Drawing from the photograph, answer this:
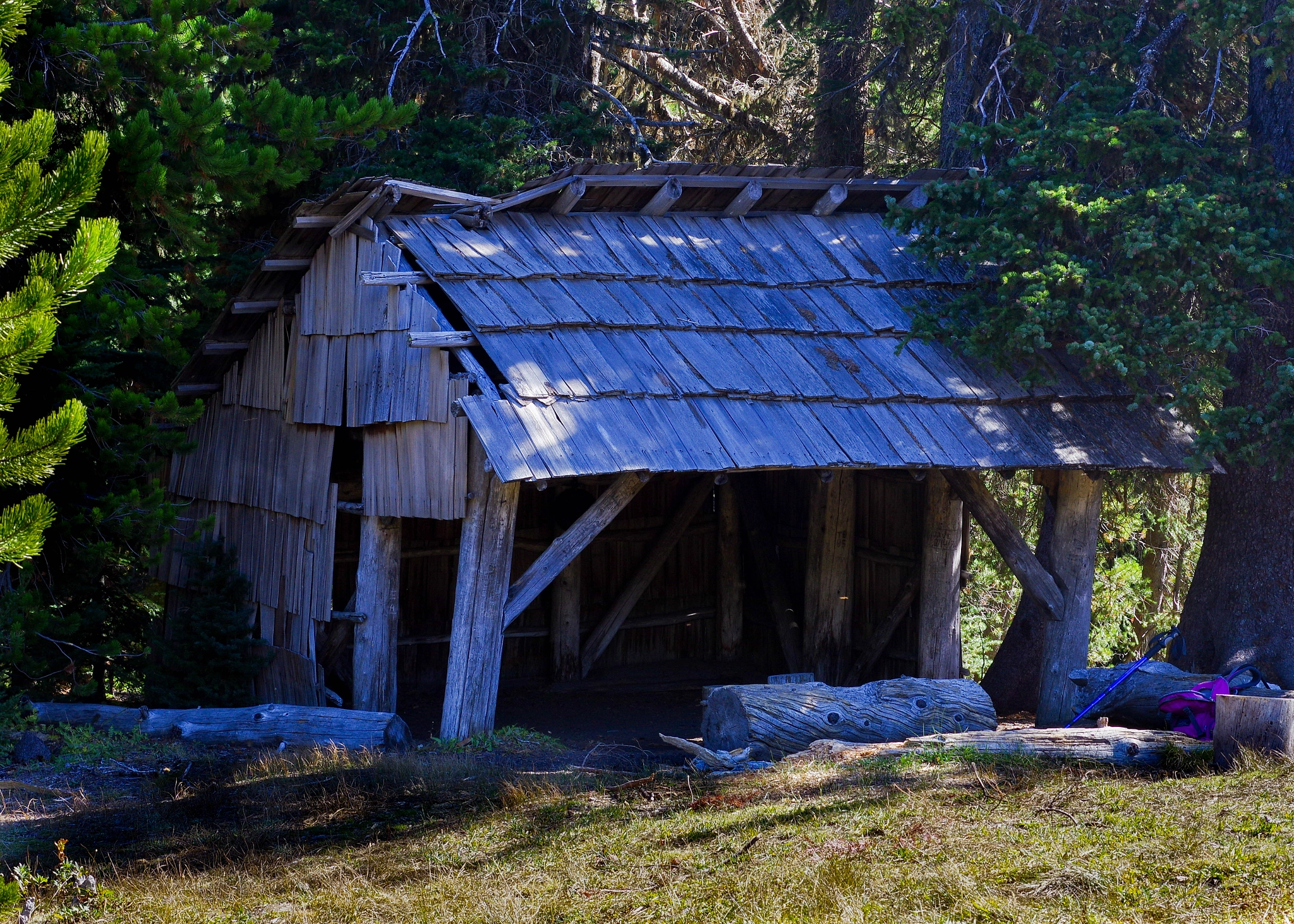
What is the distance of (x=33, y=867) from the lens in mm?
6434

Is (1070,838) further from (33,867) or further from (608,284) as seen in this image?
(608,284)

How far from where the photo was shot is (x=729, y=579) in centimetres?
1430

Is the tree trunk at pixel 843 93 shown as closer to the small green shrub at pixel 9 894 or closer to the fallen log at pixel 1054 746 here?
the fallen log at pixel 1054 746

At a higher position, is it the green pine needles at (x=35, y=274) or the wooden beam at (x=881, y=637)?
the green pine needles at (x=35, y=274)

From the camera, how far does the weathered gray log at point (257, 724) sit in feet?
29.9

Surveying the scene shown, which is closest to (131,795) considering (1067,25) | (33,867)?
(33,867)

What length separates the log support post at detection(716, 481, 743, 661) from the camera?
14195 millimetres

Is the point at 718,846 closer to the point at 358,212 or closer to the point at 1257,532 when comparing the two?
the point at 358,212

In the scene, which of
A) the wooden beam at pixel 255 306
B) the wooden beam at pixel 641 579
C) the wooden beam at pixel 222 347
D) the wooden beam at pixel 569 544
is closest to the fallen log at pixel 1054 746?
the wooden beam at pixel 569 544

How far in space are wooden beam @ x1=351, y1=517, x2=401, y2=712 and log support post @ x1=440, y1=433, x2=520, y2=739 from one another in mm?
971

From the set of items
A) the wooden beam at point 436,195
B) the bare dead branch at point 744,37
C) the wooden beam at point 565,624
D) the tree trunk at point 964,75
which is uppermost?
the bare dead branch at point 744,37


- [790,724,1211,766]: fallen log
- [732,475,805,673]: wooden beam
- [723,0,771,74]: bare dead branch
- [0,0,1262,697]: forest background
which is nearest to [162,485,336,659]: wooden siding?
[0,0,1262,697]: forest background

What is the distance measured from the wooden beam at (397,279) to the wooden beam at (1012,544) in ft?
15.4

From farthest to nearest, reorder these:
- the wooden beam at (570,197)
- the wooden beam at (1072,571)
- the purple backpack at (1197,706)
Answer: the wooden beam at (1072,571) < the wooden beam at (570,197) < the purple backpack at (1197,706)
